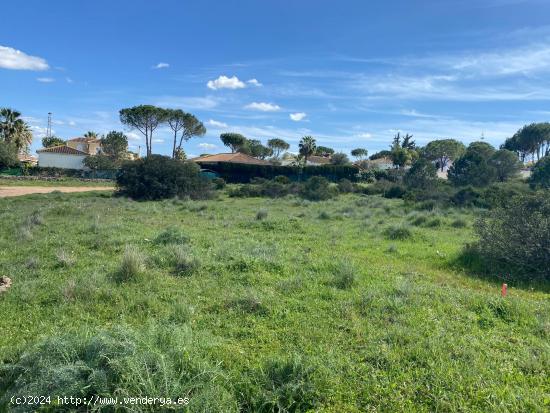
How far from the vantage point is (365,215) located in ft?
61.7

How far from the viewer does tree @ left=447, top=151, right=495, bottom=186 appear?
3603cm

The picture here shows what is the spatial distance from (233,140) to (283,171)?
29.6 metres

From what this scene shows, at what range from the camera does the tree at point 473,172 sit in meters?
36.0

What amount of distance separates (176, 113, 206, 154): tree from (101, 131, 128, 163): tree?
8.04m

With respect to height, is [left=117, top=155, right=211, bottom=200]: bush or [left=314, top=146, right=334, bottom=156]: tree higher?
[left=314, top=146, right=334, bottom=156]: tree

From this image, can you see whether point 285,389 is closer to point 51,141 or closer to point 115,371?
point 115,371

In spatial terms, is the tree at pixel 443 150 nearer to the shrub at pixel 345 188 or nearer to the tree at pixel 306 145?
the tree at pixel 306 145

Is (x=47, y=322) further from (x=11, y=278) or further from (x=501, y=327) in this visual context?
Result: (x=501, y=327)

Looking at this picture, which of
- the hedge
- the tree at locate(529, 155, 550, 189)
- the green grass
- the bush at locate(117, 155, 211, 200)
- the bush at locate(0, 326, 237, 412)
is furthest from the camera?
the hedge

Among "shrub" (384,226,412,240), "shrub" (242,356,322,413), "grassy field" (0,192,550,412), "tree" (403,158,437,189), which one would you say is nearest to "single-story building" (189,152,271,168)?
"tree" (403,158,437,189)

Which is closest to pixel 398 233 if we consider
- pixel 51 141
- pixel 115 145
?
pixel 115 145

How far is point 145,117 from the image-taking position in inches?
2203

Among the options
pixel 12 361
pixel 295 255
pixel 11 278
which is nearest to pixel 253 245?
pixel 295 255

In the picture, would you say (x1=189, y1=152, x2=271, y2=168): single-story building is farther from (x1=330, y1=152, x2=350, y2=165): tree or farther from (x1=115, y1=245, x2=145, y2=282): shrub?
(x1=115, y1=245, x2=145, y2=282): shrub
